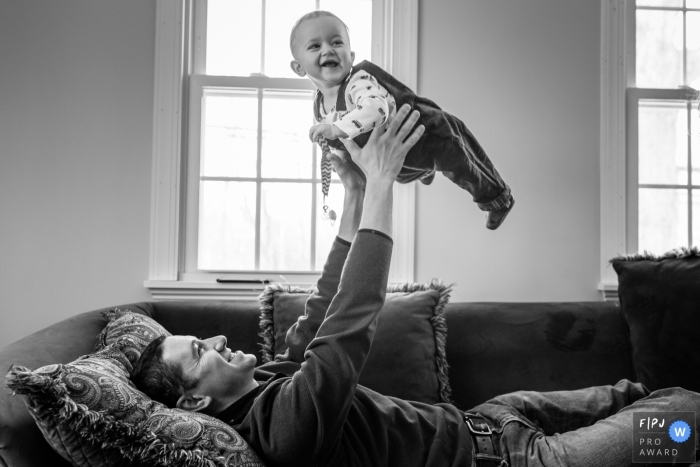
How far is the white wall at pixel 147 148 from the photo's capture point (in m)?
2.71

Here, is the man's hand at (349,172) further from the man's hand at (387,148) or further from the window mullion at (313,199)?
the window mullion at (313,199)

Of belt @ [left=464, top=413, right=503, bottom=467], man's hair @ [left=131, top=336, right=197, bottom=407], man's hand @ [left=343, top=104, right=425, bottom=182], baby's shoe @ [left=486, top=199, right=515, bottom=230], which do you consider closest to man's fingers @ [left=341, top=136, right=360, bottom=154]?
man's hand @ [left=343, top=104, right=425, bottom=182]

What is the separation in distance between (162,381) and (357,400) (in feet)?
1.53

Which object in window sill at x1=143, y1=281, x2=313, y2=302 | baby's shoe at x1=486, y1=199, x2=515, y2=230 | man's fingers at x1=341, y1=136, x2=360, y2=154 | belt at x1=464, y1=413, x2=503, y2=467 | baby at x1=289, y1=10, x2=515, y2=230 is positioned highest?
baby at x1=289, y1=10, x2=515, y2=230

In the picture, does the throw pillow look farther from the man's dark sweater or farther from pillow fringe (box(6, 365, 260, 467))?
pillow fringe (box(6, 365, 260, 467))

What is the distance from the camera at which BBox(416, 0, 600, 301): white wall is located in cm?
278

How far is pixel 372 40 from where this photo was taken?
112 inches

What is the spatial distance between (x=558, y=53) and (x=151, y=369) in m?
2.38

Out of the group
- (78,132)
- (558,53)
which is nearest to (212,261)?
(78,132)

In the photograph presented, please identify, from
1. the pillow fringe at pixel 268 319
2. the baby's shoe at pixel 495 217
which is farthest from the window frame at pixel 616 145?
the pillow fringe at pixel 268 319

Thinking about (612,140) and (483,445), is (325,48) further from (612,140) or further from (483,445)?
(612,140)

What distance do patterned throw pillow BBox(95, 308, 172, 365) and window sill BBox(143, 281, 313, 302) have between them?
2.43 ft

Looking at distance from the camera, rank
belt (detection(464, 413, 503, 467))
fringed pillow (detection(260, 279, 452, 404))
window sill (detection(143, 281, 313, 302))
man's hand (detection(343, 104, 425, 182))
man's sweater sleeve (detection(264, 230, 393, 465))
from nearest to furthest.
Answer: man's sweater sleeve (detection(264, 230, 393, 465)), man's hand (detection(343, 104, 425, 182)), belt (detection(464, 413, 503, 467)), fringed pillow (detection(260, 279, 452, 404)), window sill (detection(143, 281, 313, 302))

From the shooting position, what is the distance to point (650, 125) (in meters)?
2.94
